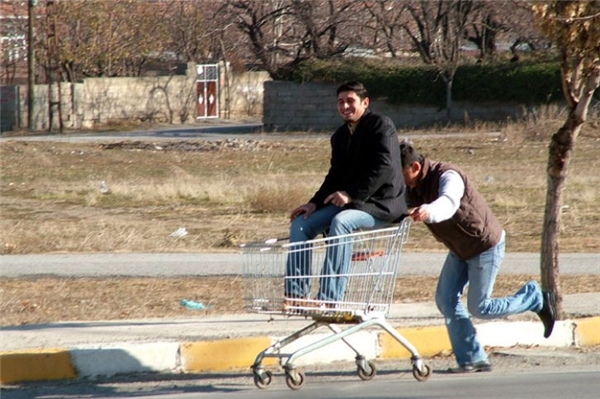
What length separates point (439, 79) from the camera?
42.0 meters

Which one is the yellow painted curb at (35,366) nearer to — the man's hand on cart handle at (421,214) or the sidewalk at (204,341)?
the sidewalk at (204,341)

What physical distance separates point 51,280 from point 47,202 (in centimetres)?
908

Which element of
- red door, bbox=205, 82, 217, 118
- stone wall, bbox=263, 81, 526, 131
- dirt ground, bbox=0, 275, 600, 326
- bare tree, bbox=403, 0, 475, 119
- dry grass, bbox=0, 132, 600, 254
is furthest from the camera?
red door, bbox=205, 82, 217, 118

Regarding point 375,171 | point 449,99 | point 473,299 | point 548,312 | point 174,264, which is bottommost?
point 174,264

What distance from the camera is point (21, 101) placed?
4722 cm

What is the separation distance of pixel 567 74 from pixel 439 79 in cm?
3414

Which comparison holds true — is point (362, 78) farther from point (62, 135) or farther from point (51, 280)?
point (51, 280)

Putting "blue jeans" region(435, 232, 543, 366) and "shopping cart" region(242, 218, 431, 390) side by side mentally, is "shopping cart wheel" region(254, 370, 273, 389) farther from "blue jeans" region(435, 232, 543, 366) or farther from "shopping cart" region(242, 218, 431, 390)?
"blue jeans" region(435, 232, 543, 366)

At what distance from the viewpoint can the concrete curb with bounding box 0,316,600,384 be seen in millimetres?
7445

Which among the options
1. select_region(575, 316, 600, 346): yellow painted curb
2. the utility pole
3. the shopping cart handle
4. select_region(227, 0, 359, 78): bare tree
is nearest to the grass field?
select_region(575, 316, 600, 346): yellow painted curb

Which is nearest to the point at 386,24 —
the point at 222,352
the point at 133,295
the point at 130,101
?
the point at 130,101

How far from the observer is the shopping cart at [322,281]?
21.4 ft

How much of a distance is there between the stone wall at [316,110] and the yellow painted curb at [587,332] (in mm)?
33665

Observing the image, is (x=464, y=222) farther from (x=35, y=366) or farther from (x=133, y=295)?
(x=133, y=295)
